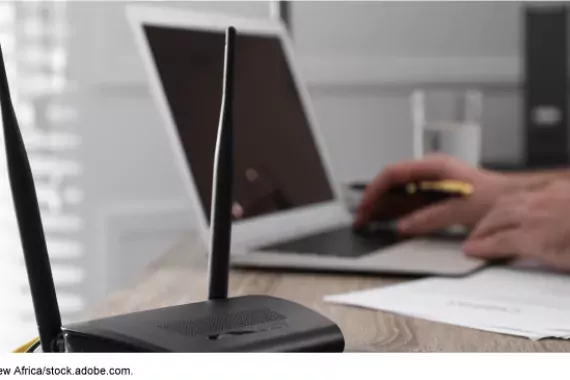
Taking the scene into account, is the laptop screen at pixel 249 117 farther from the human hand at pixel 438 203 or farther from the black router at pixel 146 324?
the black router at pixel 146 324

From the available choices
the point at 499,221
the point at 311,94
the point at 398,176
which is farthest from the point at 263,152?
the point at 311,94

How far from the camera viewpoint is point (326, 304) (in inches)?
21.1

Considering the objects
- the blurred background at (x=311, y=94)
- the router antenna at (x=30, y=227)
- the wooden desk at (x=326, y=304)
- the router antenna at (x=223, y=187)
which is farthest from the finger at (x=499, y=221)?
the blurred background at (x=311, y=94)

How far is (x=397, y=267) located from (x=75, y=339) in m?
0.33

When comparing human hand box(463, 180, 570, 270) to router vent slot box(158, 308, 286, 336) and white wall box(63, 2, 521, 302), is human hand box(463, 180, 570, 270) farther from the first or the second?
white wall box(63, 2, 521, 302)

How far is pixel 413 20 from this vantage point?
1314 mm

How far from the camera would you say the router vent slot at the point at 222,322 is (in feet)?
1.27

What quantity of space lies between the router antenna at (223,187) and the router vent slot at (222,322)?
46mm

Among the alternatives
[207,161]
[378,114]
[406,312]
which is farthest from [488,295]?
[378,114]

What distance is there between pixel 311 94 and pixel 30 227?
95cm

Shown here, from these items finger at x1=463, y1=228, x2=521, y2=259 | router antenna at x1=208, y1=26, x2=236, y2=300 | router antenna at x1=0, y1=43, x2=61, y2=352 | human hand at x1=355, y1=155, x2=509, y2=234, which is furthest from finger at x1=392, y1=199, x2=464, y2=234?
router antenna at x1=0, y1=43, x2=61, y2=352

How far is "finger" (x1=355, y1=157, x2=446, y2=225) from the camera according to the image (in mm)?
840

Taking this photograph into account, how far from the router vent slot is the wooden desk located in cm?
5
